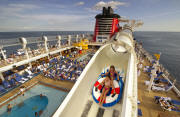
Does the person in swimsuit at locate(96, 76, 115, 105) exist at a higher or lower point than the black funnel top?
lower

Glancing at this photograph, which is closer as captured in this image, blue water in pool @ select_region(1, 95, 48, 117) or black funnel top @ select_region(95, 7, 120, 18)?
blue water in pool @ select_region(1, 95, 48, 117)

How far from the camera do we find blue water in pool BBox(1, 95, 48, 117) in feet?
22.1

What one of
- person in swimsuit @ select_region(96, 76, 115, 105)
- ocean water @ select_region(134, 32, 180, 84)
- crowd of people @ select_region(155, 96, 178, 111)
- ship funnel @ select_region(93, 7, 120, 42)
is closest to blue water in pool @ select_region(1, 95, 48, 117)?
person in swimsuit @ select_region(96, 76, 115, 105)

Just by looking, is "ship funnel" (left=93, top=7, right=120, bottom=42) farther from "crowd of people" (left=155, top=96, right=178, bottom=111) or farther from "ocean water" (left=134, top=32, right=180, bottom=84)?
"crowd of people" (left=155, top=96, right=178, bottom=111)

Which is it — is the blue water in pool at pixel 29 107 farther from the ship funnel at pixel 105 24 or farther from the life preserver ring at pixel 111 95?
the ship funnel at pixel 105 24

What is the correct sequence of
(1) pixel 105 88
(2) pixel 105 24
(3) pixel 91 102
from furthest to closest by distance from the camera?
1. (2) pixel 105 24
2. (1) pixel 105 88
3. (3) pixel 91 102

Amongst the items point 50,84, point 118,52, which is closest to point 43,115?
point 50,84

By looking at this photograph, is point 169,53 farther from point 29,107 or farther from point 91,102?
point 29,107

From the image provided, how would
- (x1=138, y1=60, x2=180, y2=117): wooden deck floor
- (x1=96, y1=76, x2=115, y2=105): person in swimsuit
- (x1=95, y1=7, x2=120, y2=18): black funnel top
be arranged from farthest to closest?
(x1=95, y1=7, x2=120, y2=18): black funnel top
(x1=138, y1=60, x2=180, y2=117): wooden deck floor
(x1=96, y1=76, x2=115, y2=105): person in swimsuit

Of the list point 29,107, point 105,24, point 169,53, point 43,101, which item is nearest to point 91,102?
point 43,101

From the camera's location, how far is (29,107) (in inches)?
291

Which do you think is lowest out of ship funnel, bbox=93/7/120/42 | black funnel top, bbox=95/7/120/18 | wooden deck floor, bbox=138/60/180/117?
wooden deck floor, bbox=138/60/180/117

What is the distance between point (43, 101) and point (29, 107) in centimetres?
112

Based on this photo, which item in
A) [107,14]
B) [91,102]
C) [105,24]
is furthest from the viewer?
[105,24]
